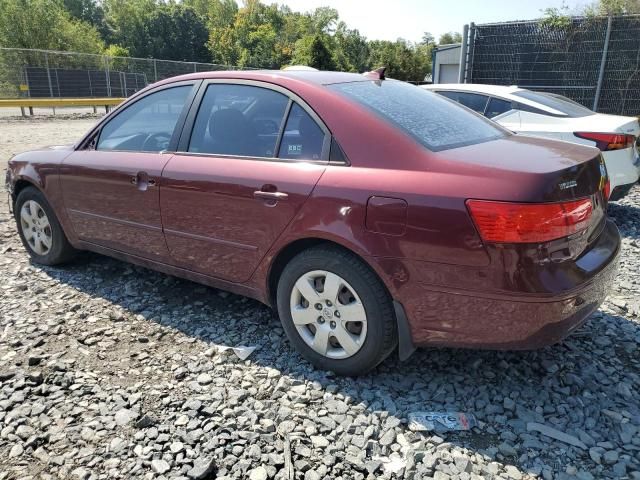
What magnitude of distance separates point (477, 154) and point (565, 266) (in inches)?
27.3

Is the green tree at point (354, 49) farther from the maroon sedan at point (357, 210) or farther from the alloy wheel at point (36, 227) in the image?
the maroon sedan at point (357, 210)

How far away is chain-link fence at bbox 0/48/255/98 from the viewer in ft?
74.0

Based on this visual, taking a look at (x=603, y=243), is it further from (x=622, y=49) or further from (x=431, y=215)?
(x=622, y=49)

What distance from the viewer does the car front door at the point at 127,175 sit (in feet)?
11.8

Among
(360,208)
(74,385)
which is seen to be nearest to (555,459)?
(360,208)

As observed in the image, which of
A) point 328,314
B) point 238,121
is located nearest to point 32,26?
point 238,121

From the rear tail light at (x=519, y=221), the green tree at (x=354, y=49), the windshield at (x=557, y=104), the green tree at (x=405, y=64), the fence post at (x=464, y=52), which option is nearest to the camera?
the rear tail light at (x=519, y=221)

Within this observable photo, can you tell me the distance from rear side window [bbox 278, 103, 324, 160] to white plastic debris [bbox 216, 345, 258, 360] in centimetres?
121

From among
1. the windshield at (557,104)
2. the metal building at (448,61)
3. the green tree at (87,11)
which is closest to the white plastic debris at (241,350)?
the windshield at (557,104)

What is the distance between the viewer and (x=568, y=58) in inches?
414

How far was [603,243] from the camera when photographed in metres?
2.76

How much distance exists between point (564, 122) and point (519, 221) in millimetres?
4308

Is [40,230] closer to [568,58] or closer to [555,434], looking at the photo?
[555,434]

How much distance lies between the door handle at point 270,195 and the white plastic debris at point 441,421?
4.36 feet
